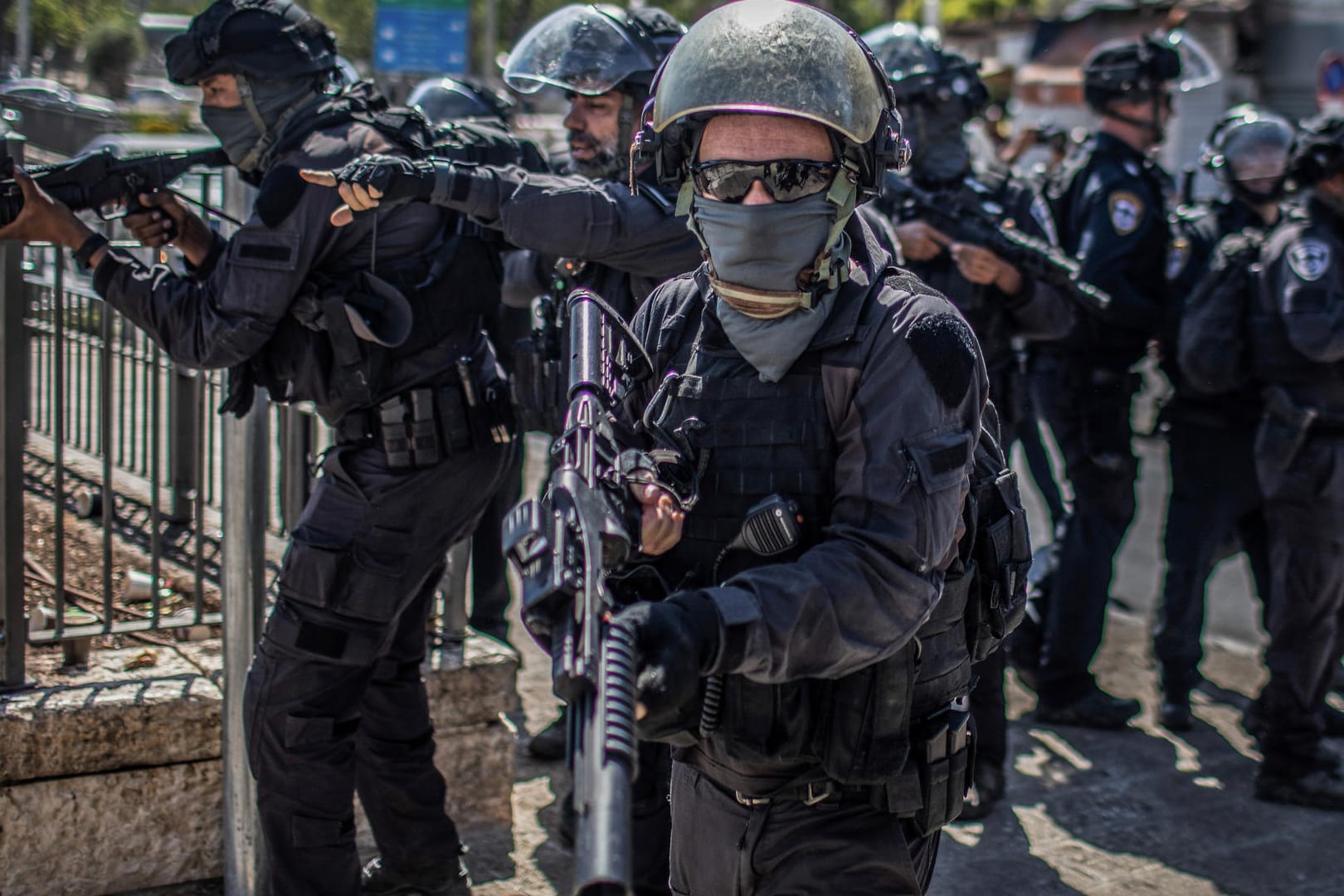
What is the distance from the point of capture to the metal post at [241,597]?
3.64 metres

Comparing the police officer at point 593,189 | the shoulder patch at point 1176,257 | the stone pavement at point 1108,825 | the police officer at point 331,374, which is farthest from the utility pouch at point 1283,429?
the police officer at point 331,374

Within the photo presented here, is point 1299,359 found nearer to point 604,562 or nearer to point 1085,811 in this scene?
point 1085,811

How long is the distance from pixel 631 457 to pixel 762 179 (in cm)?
50

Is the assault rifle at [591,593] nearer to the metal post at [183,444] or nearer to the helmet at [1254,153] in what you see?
the metal post at [183,444]

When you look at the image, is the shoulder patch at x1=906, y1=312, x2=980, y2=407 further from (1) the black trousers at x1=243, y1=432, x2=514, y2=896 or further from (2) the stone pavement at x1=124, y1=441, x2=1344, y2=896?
(2) the stone pavement at x1=124, y1=441, x2=1344, y2=896

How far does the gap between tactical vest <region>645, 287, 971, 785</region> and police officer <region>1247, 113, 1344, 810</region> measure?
9.68ft

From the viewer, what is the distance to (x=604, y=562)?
2018 mm

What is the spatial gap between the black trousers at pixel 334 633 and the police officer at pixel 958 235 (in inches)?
70.6

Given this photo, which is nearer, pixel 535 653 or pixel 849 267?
pixel 849 267

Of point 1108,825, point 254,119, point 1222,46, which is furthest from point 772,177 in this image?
point 1222,46

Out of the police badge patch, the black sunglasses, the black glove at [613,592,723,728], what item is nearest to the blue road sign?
the police badge patch

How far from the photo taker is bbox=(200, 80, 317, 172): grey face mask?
148 inches

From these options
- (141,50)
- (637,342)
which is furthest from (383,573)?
(141,50)

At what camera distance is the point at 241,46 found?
372cm
